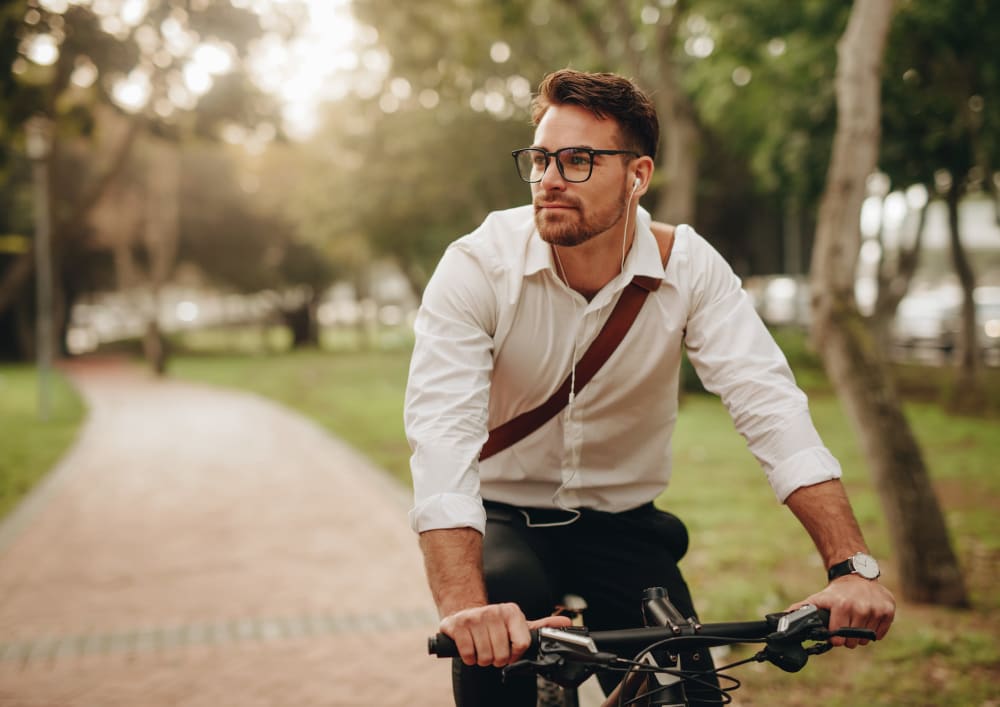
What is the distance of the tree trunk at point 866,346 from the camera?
5.23 m

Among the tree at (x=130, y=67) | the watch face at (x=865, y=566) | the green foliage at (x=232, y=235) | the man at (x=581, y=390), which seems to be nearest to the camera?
the watch face at (x=865, y=566)

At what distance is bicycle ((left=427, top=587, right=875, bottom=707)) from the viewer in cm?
171

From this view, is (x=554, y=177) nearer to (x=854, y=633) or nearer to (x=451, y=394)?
(x=451, y=394)

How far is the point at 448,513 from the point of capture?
207 centimetres

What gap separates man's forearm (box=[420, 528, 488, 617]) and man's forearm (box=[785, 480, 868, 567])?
70 cm

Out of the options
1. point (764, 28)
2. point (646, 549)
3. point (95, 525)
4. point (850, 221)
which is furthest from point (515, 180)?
point (646, 549)

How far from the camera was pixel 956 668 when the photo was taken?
14.9 feet

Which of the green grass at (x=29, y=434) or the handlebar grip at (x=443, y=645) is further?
the green grass at (x=29, y=434)

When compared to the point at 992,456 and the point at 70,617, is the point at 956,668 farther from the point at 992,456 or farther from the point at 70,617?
the point at 992,456

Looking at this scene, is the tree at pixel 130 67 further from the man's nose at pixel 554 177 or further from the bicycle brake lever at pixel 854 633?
the bicycle brake lever at pixel 854 633

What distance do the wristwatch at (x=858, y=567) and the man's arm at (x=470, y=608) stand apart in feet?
2.13

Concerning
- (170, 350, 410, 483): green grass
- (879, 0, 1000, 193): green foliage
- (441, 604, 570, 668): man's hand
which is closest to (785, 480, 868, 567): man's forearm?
(441, 604, 570, 668): man's hand

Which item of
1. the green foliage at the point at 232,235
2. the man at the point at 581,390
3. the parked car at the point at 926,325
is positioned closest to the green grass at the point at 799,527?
the man at the point at 581,390

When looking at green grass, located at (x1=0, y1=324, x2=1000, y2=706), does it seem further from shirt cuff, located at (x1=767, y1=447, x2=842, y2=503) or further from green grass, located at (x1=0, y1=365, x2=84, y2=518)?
shirt cuff, located at (x1=767, y1=447, x2=842, y2=503)
